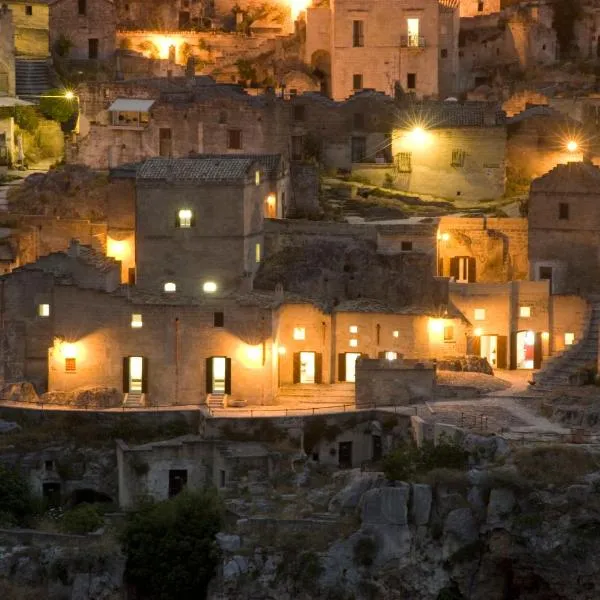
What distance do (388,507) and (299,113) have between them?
22.8 m

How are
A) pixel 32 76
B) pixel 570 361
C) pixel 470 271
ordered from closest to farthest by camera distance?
pixel 570 361 < pixel 470 271 < pixel 32 76

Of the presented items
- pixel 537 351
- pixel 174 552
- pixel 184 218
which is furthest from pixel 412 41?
pixel 174 552

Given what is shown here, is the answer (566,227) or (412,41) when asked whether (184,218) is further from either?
(412,41)

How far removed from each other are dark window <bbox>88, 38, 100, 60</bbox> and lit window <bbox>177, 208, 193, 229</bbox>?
18211 millimetres

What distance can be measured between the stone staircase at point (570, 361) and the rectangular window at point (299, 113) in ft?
45.8

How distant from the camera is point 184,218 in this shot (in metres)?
83.7

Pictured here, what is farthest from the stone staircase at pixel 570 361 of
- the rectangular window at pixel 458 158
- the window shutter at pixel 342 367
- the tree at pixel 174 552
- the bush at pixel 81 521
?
the bush at pixel 81 521

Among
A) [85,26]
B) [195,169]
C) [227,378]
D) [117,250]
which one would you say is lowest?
[227,378]

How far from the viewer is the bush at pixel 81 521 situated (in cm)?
7519

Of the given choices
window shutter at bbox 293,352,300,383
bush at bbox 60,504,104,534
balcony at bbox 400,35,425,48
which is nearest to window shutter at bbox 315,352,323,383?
window shutter at bbox 293,352,300,383

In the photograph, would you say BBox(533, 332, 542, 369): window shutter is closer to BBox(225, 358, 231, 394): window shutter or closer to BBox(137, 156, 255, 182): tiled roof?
BBox(225, 358, 231, 394): window shutter

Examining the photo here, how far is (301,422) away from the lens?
260 feet

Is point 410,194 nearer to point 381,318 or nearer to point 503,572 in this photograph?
point 381,318

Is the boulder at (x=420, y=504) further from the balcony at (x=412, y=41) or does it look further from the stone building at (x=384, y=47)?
the balcony at (x=412, y=41)
